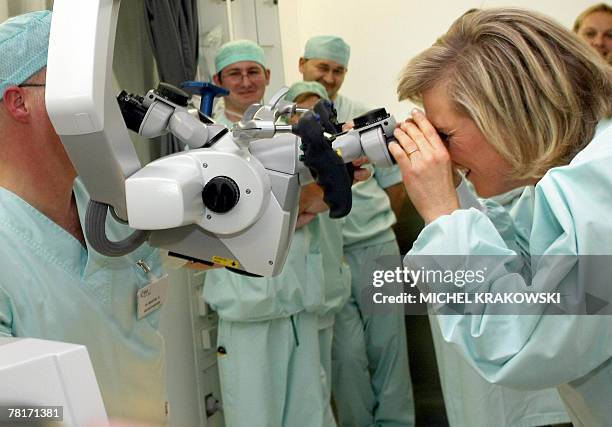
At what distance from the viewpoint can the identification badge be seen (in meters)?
1.07

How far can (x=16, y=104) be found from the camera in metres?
0.91

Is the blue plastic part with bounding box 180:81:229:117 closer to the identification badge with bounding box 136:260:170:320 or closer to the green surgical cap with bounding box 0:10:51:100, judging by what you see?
the green surgical cap with bounding box 0:10:51:100

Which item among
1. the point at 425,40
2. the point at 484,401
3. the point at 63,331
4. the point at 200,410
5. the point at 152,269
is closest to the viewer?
the point at 63,331

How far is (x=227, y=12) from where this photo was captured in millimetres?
2592

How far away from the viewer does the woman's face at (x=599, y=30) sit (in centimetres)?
238

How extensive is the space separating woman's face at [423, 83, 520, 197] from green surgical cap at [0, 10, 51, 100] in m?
0.59

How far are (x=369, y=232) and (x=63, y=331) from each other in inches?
63.9

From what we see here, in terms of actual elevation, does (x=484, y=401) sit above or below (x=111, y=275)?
below

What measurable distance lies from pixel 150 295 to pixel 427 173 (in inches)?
20.3

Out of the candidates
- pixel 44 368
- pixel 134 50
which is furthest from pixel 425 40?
pixel 44 368

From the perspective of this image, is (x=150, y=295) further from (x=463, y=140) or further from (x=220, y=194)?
→ (x=463, y=140)

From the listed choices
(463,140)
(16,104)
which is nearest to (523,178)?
(463,140)

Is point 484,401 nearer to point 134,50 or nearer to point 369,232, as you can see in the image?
point 369,232

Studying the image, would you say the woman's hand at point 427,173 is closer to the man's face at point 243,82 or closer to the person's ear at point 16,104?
the person's ear at point 16,104
